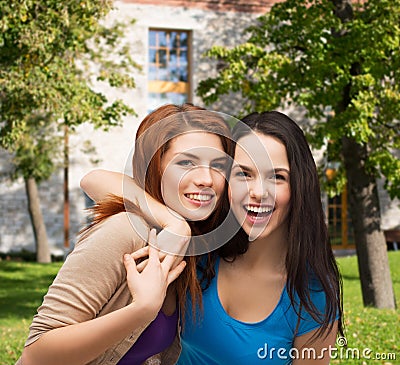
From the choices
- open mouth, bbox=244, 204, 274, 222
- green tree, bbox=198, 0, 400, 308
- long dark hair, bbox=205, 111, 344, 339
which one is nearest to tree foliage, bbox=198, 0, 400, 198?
green tree, bbox=198, 0, 400, 308

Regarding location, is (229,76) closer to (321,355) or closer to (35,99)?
(35,99)

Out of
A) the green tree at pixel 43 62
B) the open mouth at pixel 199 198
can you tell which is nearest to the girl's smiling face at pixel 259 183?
the open mouth at pixel 199 198

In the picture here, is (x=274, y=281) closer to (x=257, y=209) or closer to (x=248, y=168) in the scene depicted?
(x=257, y=209)

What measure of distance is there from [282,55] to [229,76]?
901 mm

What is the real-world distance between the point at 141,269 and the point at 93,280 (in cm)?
17

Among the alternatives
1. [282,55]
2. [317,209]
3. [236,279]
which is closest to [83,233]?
[236,279]

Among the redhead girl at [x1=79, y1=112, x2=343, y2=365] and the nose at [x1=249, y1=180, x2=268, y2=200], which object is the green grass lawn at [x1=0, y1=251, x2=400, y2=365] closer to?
the redhead girl at [x1=79, y1=112, x2=343, y2=365]

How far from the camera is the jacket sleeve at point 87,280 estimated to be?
87.4 inches

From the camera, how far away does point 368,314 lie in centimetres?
940

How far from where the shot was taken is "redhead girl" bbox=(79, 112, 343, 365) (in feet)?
8.54

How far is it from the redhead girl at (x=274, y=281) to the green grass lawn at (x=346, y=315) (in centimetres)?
404

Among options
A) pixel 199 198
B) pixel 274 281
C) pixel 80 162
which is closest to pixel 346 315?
pixel 274 281

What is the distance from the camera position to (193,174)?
8.00 feet

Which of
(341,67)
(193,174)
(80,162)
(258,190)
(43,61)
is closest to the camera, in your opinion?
(193,174)
